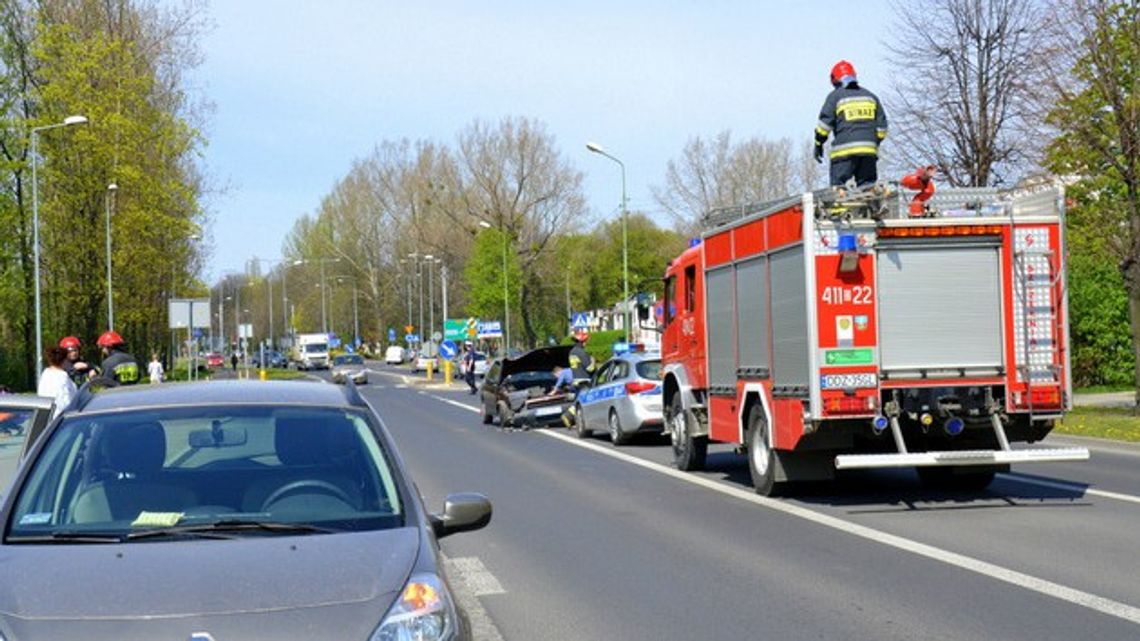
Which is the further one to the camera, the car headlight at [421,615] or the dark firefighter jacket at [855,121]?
the dark firefighter jacket at [855,121]

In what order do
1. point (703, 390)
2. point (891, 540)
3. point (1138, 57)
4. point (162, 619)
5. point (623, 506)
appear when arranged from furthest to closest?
point (1138, 57)
point (703, 390)
point (623, 506)
point (891, 540)
point (162, 619)

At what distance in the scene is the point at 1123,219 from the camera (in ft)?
78.8

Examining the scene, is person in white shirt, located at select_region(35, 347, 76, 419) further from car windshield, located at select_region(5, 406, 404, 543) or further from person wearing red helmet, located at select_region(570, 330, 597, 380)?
person wearing red helmet, located at select_region(570, 330, 597, 380)

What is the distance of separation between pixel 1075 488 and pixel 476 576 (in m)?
7.26

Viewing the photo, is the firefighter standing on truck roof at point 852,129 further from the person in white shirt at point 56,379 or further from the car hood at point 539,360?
the car hood at point 539,360

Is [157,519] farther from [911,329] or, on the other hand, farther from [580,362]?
[580,362]

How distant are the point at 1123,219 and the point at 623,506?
567 inches

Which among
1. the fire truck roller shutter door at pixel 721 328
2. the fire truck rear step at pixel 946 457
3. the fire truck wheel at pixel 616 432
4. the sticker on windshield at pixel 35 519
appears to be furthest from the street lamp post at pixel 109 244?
the sticker on windshield at pixel 35 519

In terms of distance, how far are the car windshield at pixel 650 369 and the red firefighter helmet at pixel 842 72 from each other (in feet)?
26.6

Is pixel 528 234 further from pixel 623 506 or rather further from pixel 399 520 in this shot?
pixel 399 520

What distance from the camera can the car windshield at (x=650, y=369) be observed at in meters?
21.7

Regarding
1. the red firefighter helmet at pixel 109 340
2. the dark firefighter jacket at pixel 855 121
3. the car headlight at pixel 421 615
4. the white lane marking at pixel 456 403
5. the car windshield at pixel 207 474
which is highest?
the dark firefighter jacket at pixel 855 121

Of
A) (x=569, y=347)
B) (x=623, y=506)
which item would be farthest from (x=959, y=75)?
(x=623, y=506)

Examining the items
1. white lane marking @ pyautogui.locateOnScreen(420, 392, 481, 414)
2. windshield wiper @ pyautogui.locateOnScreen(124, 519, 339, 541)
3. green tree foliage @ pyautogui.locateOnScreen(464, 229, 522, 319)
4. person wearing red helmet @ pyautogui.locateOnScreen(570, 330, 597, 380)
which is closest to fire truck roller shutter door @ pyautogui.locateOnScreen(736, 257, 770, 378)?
windshield wiper @ pyautogui.locateOnScreen(124, 519, 339, 541)
